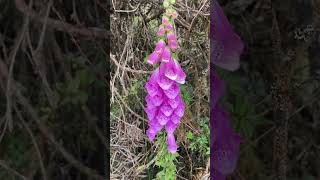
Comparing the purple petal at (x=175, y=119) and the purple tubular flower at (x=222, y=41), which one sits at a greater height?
the purple tubular flower at (x=222, y=41)

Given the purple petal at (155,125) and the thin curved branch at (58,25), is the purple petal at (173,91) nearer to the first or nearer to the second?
the purple petal at (155,125)

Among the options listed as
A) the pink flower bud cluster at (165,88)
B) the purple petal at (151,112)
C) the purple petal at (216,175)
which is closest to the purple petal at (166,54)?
the pink flower bud cluster at (165,88)

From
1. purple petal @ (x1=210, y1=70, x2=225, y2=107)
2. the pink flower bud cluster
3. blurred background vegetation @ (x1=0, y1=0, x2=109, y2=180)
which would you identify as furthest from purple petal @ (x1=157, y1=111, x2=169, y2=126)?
blurred background vegetation @ (x1=0, y1=0, x2=109, y2=180)

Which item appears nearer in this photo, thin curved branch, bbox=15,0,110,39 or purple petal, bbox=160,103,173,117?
purple petal, bbox=160,103,173,117

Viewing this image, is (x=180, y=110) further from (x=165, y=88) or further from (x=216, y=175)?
(x=216, y=175)

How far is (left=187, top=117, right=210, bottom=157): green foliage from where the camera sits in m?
1.16

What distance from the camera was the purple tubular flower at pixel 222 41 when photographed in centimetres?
116

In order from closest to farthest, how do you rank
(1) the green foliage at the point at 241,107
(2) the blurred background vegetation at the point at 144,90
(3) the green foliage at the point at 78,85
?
(2) the blurred background vegetation at the point at 144,90, (1) the green foliage at the point at 241,107, (3) the green foliage at the point at 78,85

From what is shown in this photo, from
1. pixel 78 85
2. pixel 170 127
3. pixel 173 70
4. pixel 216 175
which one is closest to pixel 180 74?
pixel 173 70

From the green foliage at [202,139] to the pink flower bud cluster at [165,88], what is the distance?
0.04m

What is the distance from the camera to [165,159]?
119 centimetres

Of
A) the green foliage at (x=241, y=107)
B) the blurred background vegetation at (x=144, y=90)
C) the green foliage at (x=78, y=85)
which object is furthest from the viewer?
the green foliage at (x=78, y=85)

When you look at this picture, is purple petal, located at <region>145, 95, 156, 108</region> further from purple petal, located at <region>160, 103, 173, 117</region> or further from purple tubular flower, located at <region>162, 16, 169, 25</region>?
purple tubular flower, located at <region>162, 16, 169, 25</region>

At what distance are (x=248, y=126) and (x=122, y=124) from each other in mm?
307
